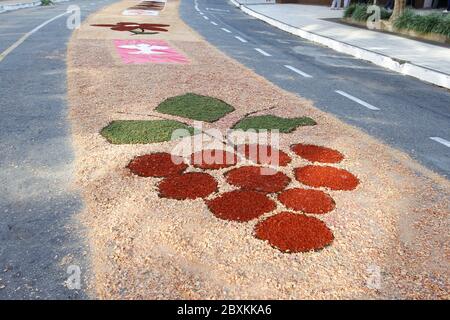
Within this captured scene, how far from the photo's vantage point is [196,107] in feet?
23.9

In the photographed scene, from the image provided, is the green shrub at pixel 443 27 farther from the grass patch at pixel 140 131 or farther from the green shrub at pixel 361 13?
the grass patch at pixel 140 131

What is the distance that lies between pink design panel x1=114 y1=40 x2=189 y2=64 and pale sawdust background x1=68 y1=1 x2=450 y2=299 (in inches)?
191

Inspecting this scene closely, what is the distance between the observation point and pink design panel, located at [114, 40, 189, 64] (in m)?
11.2

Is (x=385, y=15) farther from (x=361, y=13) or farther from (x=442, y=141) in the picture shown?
(x=442, y=141)

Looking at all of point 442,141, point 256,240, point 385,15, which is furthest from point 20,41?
point 385,15

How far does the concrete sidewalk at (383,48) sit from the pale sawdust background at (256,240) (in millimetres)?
5539

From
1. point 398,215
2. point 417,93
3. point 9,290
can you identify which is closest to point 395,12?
point 417,93

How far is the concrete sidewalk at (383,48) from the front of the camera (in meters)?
11.0

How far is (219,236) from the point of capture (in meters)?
3.76

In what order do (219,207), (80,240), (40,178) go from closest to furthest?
(80,240) → (219,207) → (40,178)

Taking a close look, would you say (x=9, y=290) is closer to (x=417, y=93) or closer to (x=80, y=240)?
(x=80, y=240)

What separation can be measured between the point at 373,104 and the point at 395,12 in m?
11.7

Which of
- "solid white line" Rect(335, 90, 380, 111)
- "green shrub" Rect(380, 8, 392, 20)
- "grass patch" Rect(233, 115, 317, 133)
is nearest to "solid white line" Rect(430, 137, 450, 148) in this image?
"solid white line" Rect(335, 90, 380, 111)

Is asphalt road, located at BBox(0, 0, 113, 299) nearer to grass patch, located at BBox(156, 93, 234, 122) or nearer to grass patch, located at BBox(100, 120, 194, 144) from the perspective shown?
grass patch, located at BBox(100, 120, 194, 144)
